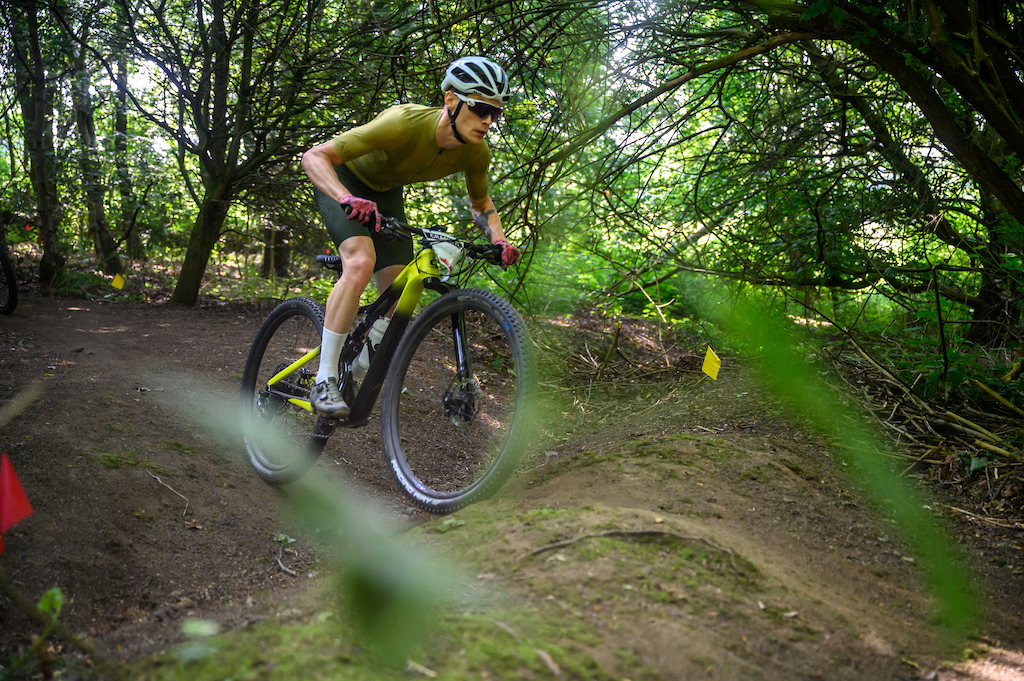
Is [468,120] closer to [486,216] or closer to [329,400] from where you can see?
[486,216]

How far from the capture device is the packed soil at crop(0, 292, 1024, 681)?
188cm

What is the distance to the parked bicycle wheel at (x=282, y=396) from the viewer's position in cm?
356

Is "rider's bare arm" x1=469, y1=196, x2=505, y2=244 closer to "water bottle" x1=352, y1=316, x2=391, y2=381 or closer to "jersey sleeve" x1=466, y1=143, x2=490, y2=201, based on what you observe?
"jersey sleeve" x1=466, y1=143, x2=490, y2=201

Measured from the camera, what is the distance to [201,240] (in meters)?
7.93

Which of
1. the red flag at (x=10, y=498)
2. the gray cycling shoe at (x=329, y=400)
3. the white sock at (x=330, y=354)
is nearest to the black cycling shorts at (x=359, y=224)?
the white sock at (x=330, y=354)

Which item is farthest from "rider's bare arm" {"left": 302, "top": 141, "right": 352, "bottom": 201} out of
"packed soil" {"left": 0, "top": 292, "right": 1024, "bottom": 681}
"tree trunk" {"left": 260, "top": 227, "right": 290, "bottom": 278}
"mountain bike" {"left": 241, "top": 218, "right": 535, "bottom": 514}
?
"tree trunk" {"left": 260, "top": 227, "right": 290, "bottom": 278}

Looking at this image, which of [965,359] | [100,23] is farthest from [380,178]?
[100,23]

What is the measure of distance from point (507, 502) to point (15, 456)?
2.13 meters

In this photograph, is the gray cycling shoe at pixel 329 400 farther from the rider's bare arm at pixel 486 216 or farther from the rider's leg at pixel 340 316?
the rider's bare arm at pixel 486 216

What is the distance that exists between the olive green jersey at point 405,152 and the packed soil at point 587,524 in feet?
4.85

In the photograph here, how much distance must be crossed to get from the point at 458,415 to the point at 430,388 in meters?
0.79

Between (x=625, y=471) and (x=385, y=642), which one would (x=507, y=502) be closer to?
(x=625, y=471)

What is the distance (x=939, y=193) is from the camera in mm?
4797

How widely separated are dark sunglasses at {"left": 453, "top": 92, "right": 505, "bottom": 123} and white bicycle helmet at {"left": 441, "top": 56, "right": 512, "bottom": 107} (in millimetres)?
28
